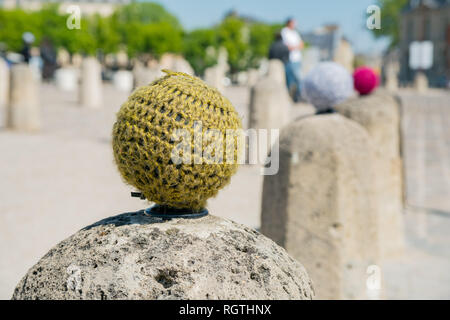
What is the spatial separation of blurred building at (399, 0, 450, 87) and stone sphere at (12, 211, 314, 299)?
60.4m

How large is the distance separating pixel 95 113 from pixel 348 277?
17.1 meters

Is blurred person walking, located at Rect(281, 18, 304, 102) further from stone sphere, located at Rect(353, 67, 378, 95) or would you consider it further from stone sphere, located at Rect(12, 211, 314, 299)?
stone sphere, located at Rect(12, 211, 314, 299)

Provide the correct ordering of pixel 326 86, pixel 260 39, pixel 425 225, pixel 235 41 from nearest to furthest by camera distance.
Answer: pixel 326 86
pixel 425 225
pixel 235 41
pixel 260 39

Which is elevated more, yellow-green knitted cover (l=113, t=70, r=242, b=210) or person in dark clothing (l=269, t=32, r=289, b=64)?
person in dark clothing (l=269, t=32, r=289, b=64)

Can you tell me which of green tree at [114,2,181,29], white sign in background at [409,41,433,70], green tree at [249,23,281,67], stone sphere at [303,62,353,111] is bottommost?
stone sphere at [303,62,353,111]

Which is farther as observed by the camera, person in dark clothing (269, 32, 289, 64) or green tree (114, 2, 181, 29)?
green tree (114, 2, 181, 29)

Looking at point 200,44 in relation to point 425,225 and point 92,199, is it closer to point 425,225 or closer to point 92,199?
point 92,199

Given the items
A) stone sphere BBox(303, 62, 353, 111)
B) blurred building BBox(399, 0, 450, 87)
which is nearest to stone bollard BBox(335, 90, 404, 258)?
stone sphere BBox(303, 62, 353, 111)

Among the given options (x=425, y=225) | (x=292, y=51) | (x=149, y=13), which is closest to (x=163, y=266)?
(x=425, y=225)

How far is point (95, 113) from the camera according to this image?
69.5 ft

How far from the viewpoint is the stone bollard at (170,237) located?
242 centimetres

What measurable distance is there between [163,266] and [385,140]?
18.5 ft

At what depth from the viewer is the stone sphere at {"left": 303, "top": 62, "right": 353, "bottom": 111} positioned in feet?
19.4

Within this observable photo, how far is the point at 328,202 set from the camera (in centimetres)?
512
